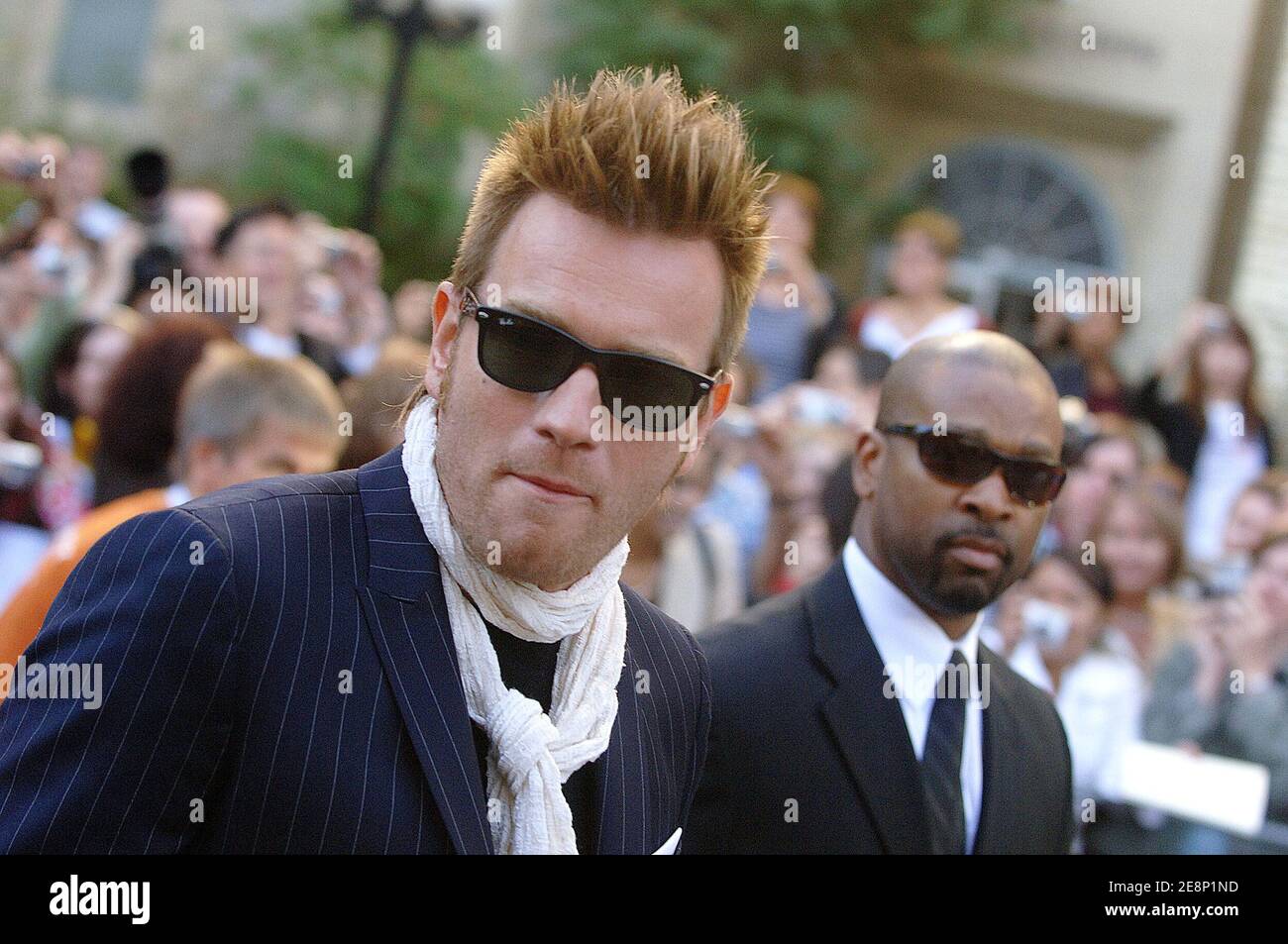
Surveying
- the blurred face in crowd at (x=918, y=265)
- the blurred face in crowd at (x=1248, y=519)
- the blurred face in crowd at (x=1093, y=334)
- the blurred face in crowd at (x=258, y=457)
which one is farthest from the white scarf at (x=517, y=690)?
the blurred face in crowd at (x=1093, y=334)

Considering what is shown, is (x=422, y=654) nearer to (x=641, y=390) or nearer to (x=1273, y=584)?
(x=641, y=390)

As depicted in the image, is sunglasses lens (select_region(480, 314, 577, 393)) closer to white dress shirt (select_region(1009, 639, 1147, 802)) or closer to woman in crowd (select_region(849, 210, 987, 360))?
white dress shirt (select_region(1009, 639, 1147, 802))

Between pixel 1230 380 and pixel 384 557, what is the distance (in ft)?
21.1

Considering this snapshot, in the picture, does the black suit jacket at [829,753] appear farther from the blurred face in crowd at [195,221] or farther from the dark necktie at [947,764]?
the blurred face in crowd at [195,221]

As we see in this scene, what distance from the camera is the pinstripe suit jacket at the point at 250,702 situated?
5.68 feet

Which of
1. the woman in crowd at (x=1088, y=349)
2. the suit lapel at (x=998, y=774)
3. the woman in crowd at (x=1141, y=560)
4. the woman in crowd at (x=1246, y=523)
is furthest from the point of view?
the woman in crowd at (x=1088, y=349)

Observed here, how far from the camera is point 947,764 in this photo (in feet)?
9.66

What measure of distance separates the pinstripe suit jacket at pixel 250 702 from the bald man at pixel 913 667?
1.03m

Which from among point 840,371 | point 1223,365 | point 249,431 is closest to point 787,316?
point 840,371

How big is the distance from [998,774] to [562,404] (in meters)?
1.47

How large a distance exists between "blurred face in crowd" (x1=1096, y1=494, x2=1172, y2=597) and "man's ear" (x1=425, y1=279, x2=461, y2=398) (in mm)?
4282

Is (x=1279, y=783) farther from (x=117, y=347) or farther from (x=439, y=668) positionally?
(x=117, y=347)

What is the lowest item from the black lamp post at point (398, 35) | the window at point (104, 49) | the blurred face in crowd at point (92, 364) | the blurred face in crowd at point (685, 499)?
the blurred face in crowd at point (685, 499)

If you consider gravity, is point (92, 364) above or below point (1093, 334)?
below
